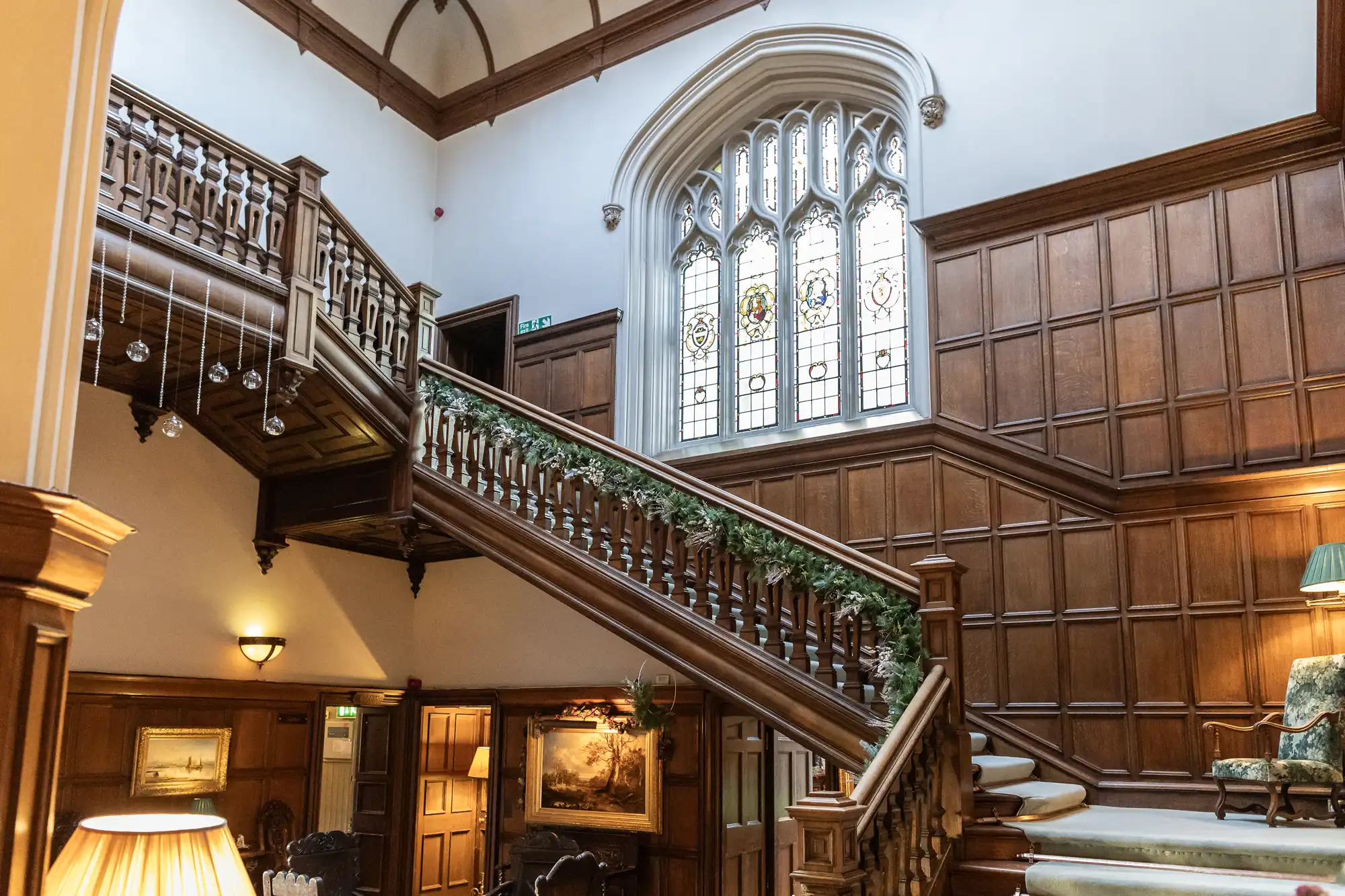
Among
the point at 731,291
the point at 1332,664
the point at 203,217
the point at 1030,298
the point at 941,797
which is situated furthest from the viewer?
the point at 731,291

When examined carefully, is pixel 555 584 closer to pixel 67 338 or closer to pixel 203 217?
pixel 203 217

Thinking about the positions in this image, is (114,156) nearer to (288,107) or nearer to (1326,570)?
(288,107)

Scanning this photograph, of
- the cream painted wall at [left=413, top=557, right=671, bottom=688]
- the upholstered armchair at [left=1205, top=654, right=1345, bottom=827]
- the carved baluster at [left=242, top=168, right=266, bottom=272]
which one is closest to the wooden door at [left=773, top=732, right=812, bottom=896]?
the cream painted wall at [left=413, top=557, right=671, bottom=688]

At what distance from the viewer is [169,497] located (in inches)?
368

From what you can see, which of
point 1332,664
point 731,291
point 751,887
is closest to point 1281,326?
point 1332,664

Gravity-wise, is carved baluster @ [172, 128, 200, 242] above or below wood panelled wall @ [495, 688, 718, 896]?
above

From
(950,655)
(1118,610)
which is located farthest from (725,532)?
(1118,610)

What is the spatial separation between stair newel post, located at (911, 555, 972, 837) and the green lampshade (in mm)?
2282

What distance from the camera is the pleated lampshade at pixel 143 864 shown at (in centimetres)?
196

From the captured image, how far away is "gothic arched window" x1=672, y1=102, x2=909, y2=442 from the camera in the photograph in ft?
32.8

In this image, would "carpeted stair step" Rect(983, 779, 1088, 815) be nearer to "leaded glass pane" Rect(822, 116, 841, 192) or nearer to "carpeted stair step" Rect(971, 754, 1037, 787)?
"carpeted stair step" Rect(971, 754, 1037, 787)

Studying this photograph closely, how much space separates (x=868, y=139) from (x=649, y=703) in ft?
18.4

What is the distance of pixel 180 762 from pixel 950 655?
635 cm

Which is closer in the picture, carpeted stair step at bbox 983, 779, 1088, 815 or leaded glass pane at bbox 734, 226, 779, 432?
carpeted stair step at bbox 983, 779, 1088, 815
